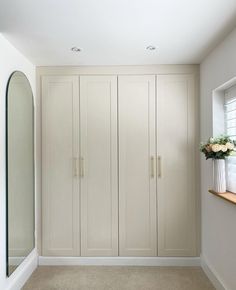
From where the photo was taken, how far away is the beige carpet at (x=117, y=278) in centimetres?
283

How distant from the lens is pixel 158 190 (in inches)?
131

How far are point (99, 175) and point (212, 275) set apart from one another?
5.48 ft

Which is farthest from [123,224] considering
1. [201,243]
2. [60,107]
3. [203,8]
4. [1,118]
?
[203,8]

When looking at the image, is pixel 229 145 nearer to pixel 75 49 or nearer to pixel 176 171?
pixel 176 171

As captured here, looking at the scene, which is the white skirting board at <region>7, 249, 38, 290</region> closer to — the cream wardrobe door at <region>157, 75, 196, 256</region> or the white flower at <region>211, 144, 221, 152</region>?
the cream wardrobe door at <region>157, 75, 196, 256</region>

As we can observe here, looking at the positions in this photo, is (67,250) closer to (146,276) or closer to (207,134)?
(146,276)

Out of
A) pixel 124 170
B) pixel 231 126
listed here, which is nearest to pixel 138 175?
pixel 124 170

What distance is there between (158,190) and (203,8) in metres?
2.08

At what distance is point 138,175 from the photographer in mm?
3332

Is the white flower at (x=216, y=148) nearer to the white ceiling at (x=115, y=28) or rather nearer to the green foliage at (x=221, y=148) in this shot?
the green foliage at (x=221, y=148)

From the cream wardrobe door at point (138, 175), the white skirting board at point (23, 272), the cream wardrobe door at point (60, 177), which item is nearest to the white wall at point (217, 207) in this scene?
the cream wardrobe door at point (138, 175)

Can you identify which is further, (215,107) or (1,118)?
(215,107)

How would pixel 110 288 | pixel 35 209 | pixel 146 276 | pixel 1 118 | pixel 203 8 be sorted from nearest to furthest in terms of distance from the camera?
pixel 203 8 < pixel 1 118 < pixel 110 288 < pixel 146 276 < pixel 35 209

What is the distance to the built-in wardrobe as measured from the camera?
10.9ft
